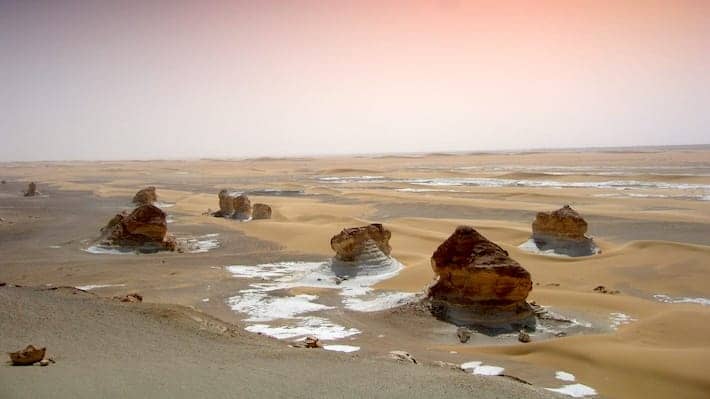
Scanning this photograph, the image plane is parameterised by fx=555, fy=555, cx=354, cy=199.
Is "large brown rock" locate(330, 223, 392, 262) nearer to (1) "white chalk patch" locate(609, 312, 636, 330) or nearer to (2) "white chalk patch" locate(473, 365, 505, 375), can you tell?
(1) "white chalk patch" locate(609, 312, 636, 330)

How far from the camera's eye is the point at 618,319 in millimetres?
11930

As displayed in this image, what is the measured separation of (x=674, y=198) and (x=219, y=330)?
134 feet

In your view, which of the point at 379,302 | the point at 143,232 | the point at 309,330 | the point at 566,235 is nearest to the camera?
the point at 309,330

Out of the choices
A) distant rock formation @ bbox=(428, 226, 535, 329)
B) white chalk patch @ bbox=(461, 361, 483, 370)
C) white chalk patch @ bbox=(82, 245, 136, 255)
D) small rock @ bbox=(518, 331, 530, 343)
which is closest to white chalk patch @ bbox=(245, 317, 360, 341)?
distant rock formation @ bbox=(428, 226, 535, 329)

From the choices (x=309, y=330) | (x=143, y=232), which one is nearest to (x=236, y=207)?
(x=143, y=232)

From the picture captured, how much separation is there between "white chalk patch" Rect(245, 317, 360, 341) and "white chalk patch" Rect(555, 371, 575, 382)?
379 cm

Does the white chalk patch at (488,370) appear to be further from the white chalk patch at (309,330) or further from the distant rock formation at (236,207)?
the distant rock formation at (236,207)

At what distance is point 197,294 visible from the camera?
14.4m

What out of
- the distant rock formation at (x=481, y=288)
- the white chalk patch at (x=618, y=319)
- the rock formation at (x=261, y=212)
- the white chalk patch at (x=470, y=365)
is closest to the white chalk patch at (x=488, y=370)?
the white chalk patch at (x=470, y=365)

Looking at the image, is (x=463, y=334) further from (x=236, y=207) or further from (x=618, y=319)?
(x=236, y=207)

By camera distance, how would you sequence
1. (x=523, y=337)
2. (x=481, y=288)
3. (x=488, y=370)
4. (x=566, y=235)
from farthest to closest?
(x=566, y=235) → (x=481, y=288) → (x=523, y=337) → (x=488, y=370)

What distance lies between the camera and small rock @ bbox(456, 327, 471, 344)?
10419 mm

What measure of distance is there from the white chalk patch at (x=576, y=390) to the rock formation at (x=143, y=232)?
53.8 ft

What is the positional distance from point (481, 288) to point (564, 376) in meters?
3.13
